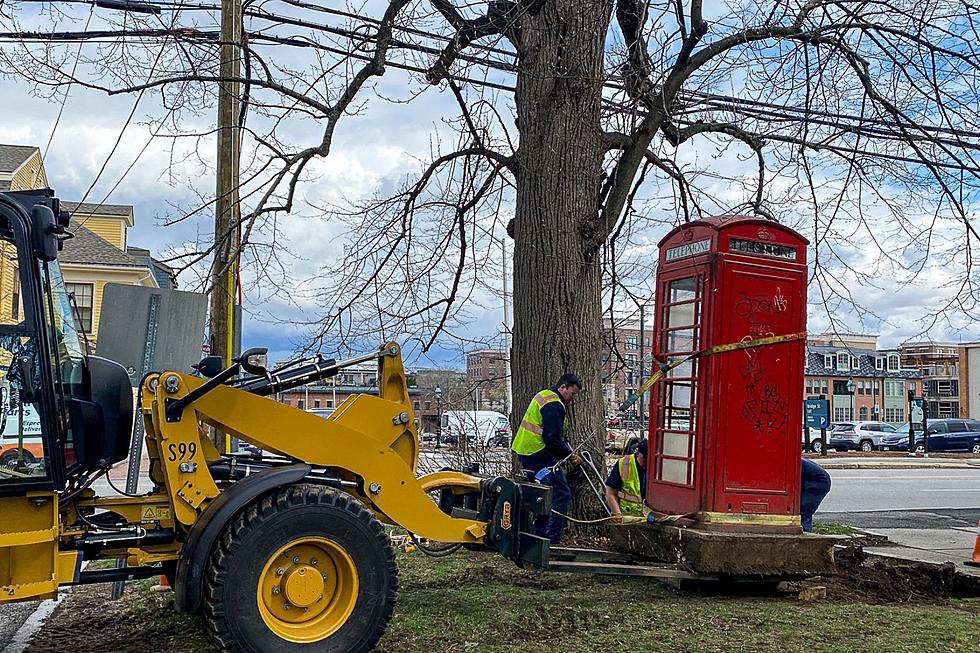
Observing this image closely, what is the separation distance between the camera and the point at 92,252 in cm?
3073

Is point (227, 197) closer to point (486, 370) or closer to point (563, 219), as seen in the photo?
point (563, 219)

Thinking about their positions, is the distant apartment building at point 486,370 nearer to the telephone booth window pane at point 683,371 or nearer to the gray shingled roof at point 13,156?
the telephone booth window pane at point 683,371

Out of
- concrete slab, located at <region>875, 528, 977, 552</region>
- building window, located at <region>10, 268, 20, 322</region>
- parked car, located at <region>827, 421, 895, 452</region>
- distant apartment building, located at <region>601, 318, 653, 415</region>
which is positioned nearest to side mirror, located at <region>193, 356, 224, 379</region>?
building window, located at <region>10, 268, 20, 322</region>

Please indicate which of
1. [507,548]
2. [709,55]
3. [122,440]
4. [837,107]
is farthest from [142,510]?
[837,107]

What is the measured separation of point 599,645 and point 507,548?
995mm

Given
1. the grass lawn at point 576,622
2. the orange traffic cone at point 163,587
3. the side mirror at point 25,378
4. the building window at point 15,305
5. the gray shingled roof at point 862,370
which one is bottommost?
the orange traffic cone at point 163,587

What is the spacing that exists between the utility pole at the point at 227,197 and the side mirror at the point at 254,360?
3.81 meters

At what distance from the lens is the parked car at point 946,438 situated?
4075cm

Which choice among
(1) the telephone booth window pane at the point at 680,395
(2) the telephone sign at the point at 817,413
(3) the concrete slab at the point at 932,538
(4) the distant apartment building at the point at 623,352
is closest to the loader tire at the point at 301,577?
(1) the telephone booth window pane at the point at 680,395

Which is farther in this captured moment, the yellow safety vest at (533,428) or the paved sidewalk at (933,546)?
the paved sidewalk at (933,546)

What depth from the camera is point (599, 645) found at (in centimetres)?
576

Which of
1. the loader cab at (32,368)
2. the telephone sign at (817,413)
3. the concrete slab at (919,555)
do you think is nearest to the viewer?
the loader cab at (32,368)

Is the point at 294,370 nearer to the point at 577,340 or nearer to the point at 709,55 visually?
the point at 577,340

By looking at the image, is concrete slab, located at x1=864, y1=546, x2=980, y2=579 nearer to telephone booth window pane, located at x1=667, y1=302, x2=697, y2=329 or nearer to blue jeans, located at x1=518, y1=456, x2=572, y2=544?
blue jeans, located at x1=518, y1=456, x2=572, y2=544
